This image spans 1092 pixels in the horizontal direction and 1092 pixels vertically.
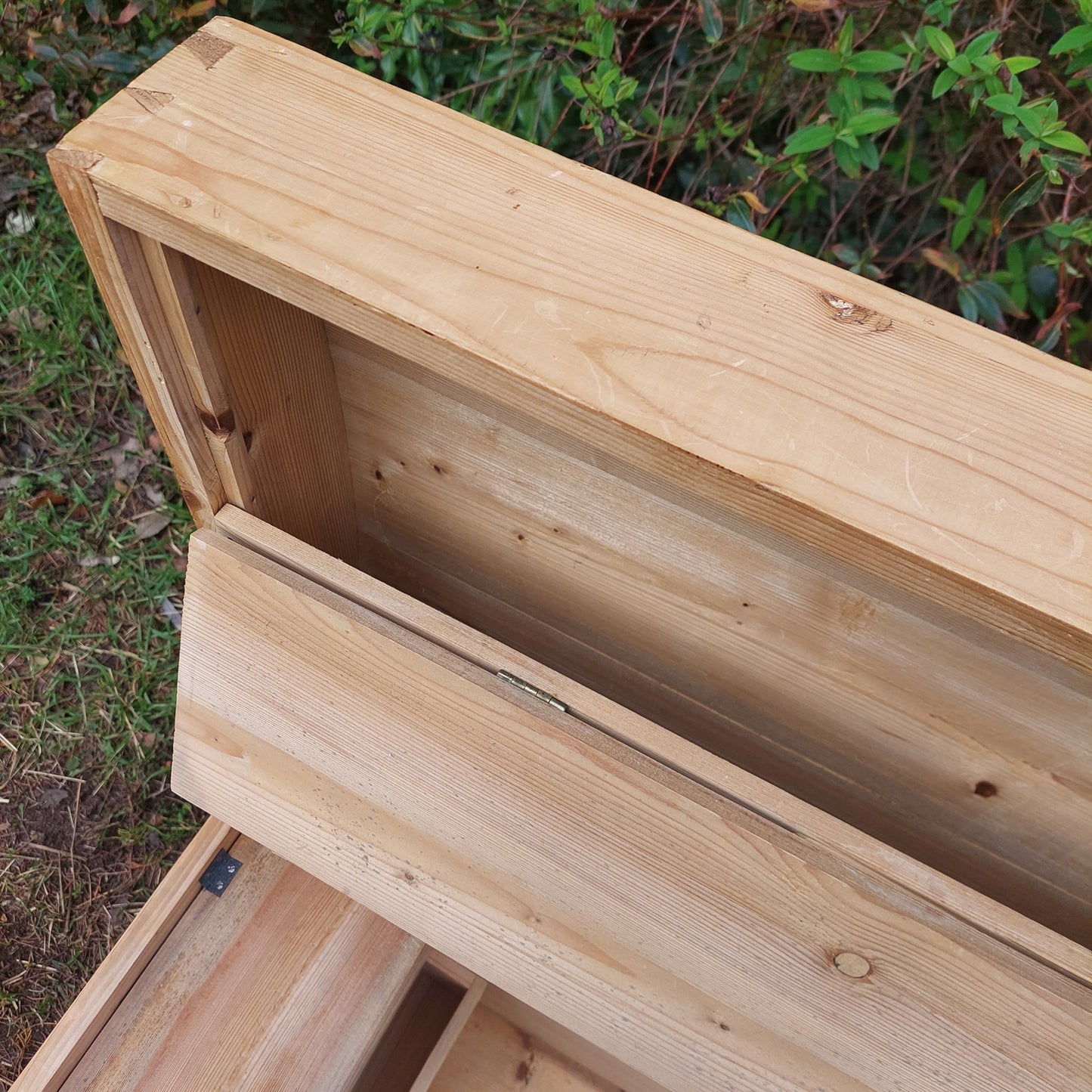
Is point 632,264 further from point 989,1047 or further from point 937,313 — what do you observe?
point 989,1047

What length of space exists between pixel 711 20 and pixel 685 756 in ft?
3.75

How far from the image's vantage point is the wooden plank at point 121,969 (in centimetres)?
121

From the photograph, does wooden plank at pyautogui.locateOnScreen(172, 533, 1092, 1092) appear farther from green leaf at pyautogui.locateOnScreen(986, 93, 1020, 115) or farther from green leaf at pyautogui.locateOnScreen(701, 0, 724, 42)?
green leaf at pyautogui.locateOnScreen(701, 0, 724, 42)

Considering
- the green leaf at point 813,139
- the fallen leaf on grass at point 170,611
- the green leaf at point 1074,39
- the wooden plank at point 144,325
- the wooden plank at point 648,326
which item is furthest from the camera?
the fallen leaf on grass at point 170,611

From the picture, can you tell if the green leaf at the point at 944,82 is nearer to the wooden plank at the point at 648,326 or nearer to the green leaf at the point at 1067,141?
the green leaf at the point at 1067,141

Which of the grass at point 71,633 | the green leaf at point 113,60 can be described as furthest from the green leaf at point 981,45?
the grass at point 71,633

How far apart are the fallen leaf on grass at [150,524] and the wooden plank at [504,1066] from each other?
1362 mm

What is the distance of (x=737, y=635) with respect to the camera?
115cm

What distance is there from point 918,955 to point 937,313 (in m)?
0.67

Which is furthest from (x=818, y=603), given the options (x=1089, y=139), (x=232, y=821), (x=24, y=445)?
(x=24, y=445)

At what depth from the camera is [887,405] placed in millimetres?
690

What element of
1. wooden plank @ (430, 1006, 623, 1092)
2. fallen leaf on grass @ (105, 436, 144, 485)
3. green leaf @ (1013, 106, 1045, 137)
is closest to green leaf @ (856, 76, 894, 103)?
green leaf @ (1013, 106, 1045, 137)

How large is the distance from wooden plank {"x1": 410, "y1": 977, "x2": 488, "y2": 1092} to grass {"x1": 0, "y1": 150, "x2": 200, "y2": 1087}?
823 mm

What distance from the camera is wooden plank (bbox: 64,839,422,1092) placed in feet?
4.08
